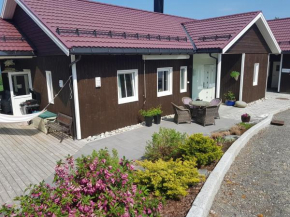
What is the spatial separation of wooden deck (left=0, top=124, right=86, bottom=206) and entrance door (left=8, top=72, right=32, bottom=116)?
1.22 meters

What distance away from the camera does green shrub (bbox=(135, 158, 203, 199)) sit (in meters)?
4.05

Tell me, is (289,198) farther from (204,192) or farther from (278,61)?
(278,61)

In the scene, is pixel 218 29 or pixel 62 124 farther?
pixel 218 29

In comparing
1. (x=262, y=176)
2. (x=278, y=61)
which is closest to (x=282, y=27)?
(x=278, y=61)

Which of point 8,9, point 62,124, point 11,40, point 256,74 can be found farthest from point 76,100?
point 256,74

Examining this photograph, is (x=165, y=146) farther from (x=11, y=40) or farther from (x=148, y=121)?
(x=11, y=40)

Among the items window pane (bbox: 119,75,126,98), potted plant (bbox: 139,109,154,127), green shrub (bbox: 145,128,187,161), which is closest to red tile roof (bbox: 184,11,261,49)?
potted plant (bbox: 139,109,154,127)

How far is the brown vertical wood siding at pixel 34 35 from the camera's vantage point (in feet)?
27.9

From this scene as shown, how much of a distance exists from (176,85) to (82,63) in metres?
5.19

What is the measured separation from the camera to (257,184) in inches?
193

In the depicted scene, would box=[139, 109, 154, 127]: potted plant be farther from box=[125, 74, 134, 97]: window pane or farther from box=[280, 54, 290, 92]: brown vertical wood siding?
box=[280, 54, 290, 92]: brown vertical wood siding

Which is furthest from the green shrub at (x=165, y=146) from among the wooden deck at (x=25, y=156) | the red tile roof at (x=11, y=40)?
the red tile roof at (x=11, y=40)

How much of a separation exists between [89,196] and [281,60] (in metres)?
19.2

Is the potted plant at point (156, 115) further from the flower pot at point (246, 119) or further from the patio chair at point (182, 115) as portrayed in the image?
the flower pot at point (246, 119)
